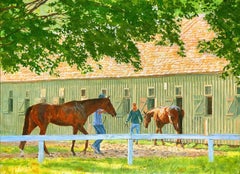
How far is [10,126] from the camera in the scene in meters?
46.8

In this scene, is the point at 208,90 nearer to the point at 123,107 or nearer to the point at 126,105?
the point at 126,105

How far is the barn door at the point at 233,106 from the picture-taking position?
111ft

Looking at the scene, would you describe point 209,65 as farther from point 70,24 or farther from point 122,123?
point 70,24

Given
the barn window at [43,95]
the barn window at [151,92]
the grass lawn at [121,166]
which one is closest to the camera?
the grass lawn at [121,166]

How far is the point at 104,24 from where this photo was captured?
23.7 meters

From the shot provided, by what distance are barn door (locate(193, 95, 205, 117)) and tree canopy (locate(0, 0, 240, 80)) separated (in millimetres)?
9858

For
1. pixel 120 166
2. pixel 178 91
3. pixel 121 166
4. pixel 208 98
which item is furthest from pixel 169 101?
pixel 121 166

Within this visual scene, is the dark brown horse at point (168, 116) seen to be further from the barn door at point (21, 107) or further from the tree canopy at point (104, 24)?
the barn door at point (21, 107)

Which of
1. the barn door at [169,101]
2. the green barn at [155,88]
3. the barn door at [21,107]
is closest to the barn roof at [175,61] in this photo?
the green barn at [155,88]

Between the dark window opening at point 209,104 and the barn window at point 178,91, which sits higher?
Result: the barn window at point 178,91

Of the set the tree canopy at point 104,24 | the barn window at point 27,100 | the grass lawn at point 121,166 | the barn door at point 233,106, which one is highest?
the tree canopy at point 104,24

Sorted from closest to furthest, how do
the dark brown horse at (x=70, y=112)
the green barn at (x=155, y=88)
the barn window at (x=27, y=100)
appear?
the dark brown horse at (x=70, y=112), the green barn at (x=155, y=88), the barn window at (x=27, y=100)

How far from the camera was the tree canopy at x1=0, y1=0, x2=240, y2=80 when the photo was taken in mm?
20016

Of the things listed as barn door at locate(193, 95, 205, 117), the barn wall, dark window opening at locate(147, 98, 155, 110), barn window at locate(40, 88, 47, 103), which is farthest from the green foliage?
barn window at locate(40, 88, 47, 103)
